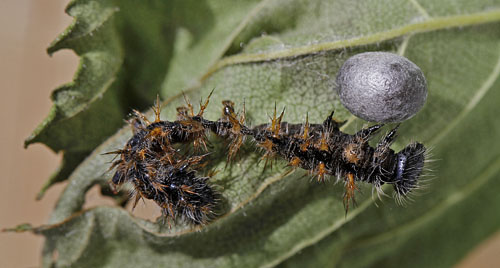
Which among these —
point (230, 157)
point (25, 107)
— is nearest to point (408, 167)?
point (230, 157)

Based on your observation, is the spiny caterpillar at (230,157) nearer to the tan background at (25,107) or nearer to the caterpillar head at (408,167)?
the caterpillar head at (408,167)

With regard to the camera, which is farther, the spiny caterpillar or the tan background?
the tan background

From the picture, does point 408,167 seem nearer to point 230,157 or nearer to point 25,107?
point 230,157

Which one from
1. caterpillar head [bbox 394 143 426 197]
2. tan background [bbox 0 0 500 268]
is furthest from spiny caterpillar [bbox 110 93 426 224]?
tan background [bbox 0 0 500 268]

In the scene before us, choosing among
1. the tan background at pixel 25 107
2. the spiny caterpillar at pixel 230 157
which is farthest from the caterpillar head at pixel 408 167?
the tan background at pixel 25 107

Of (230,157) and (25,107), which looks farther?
(25,107)

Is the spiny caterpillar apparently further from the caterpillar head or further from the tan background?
the tan background

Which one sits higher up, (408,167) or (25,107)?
(25,107)
